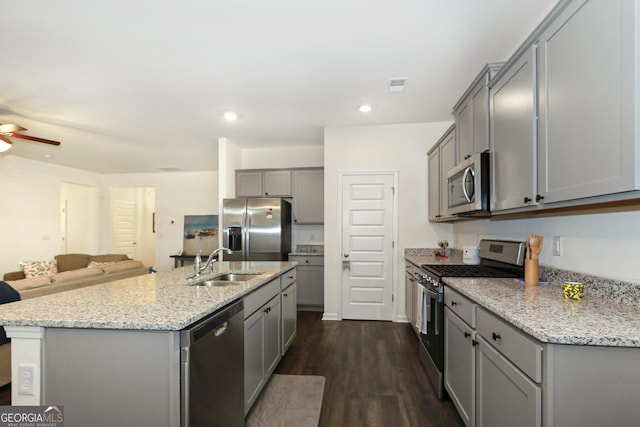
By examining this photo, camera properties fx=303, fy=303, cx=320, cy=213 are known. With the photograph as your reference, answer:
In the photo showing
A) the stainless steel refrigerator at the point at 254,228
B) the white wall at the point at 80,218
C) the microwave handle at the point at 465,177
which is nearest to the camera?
the microwave handle at the point at 465,177

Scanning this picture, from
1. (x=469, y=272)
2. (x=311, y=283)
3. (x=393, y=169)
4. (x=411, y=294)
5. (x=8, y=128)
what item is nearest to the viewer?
(x=469, y=272)

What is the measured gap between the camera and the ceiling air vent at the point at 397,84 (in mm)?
2916

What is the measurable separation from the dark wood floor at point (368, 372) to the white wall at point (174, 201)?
4.61m

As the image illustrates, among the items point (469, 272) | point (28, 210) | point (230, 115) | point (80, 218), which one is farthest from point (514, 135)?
point (80, 218)

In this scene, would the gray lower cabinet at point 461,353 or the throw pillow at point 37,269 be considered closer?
the gray lower cabinet at point 461,353

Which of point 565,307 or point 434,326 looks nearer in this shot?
point 565,307

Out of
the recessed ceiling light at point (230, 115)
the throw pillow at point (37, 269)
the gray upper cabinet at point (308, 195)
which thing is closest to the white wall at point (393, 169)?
the gray upper cabinet at point (308, 195)

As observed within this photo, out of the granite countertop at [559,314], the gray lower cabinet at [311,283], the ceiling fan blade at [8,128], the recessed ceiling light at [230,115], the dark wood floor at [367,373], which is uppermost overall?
the recessed ceiling light at [230,115]

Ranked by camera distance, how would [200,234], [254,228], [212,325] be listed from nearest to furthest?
[212,325] → [254,228] → [200,234]

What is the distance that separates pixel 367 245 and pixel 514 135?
266 cm

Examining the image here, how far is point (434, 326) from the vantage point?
8.00 ft

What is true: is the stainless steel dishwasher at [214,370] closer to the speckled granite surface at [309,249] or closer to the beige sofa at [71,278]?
the beige sofa at [71,278]

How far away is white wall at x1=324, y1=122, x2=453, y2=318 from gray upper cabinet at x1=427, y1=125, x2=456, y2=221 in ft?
0.66

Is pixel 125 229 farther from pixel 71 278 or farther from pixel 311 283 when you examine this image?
pixel 311 283
